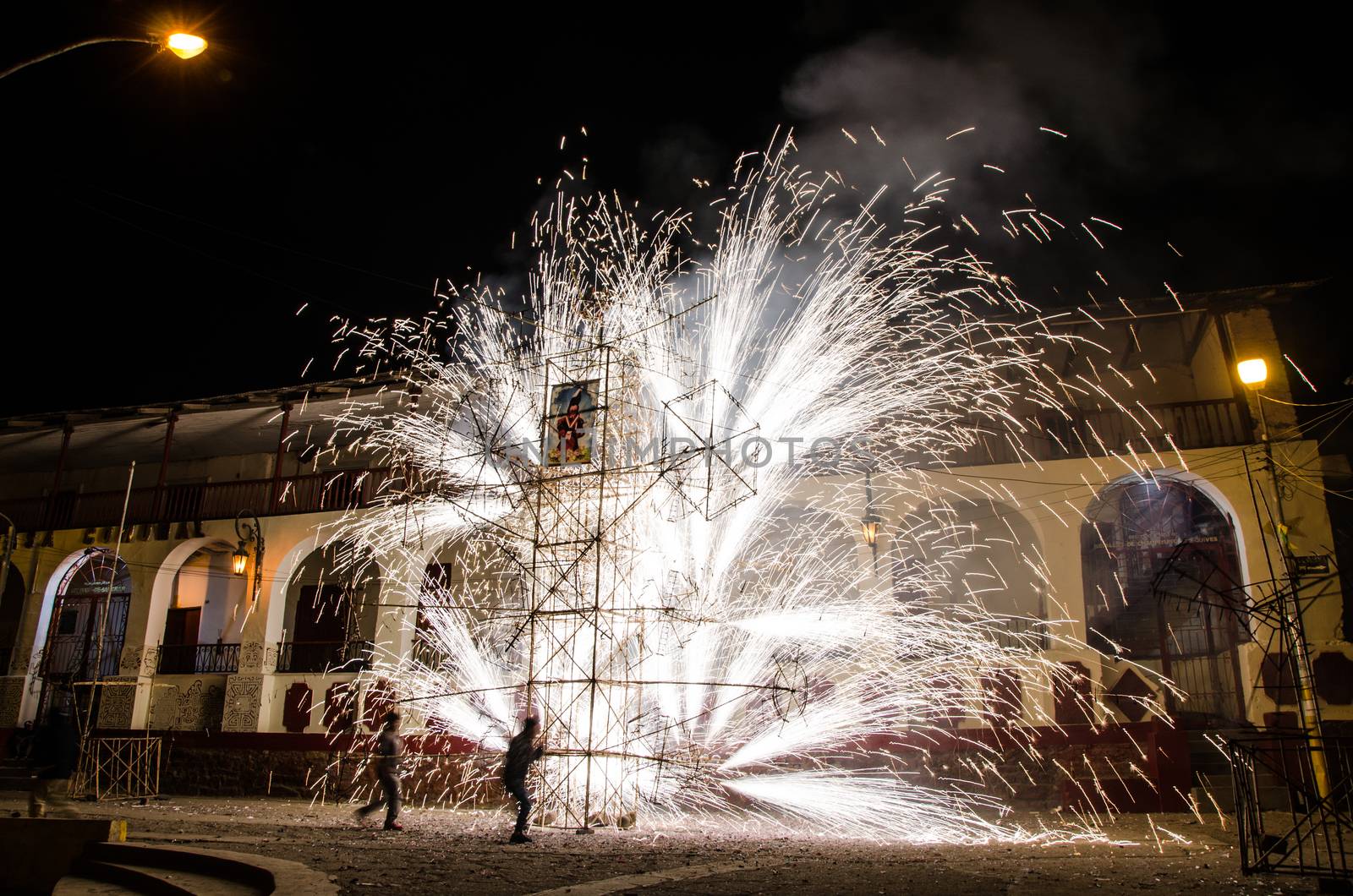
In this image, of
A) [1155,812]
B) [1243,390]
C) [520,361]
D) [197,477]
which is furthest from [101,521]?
[1243,390]

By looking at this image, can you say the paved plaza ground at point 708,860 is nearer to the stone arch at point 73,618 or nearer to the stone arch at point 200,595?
the stone arch at point 200,595

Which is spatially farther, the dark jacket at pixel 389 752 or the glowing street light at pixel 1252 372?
the dark jacket at pixel 389 752

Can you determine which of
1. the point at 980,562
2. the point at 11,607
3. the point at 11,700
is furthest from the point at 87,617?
the point at 980,562

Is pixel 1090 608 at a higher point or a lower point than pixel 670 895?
higher

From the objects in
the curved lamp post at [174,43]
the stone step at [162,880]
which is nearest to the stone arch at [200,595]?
the stone step at [162,880]

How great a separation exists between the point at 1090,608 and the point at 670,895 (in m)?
11.8

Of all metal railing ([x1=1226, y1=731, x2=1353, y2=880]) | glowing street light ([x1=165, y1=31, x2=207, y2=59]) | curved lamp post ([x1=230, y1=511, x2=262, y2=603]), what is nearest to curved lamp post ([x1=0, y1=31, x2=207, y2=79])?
glowing street light ([x1=165, y1=31, x2=207, y2=59])

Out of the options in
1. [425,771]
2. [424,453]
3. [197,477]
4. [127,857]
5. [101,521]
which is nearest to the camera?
[127,857]

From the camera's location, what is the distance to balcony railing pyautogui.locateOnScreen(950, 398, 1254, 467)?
1373 centimetres

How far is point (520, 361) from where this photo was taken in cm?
1077

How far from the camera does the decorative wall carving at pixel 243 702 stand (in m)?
15.8

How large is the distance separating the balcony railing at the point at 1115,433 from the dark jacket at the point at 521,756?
324 inches

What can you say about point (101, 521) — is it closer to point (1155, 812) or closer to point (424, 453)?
point (424, 453)

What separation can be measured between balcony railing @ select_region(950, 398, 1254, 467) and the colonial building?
4 centimetres
